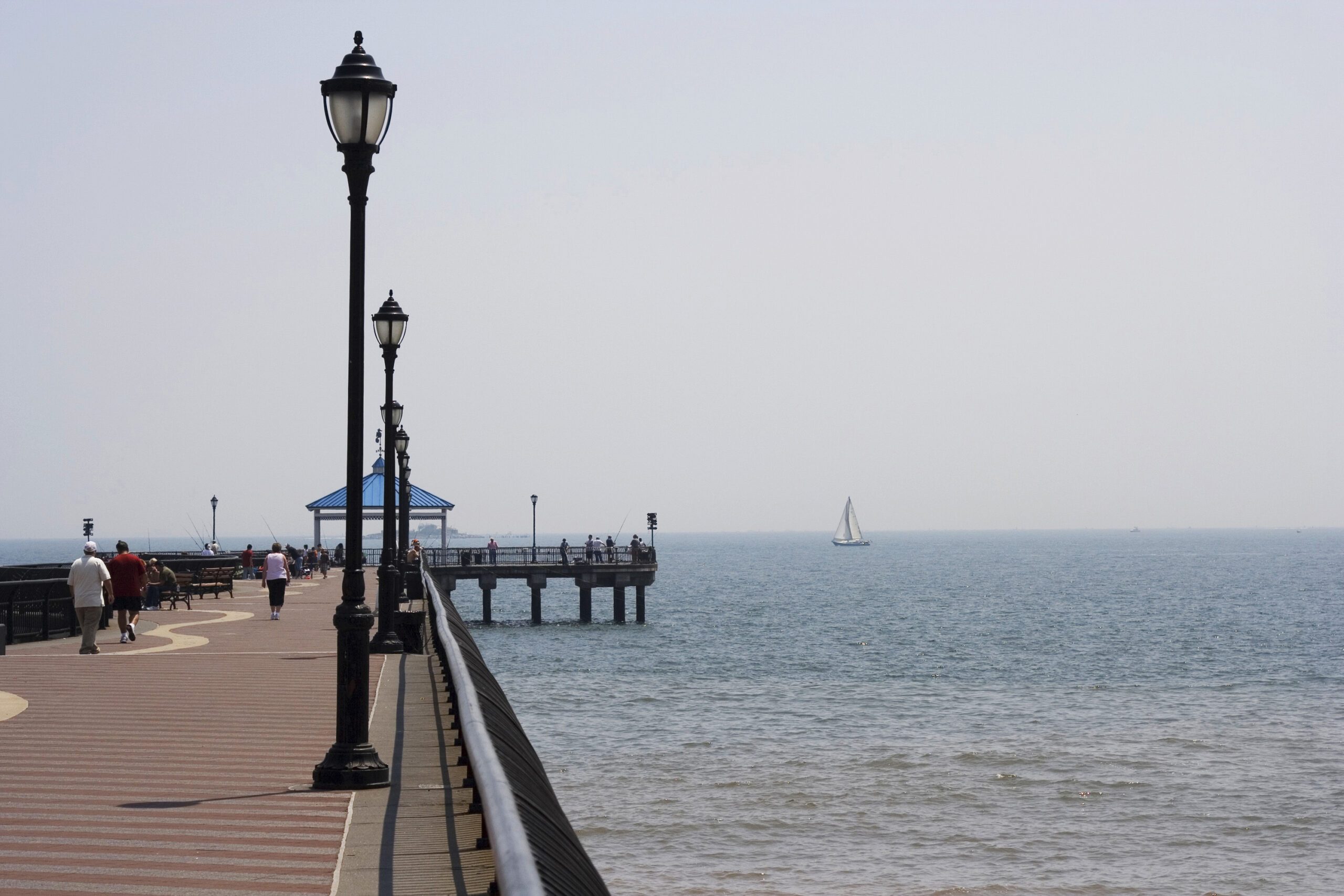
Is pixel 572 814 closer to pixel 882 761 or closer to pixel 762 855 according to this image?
pixel 762 855

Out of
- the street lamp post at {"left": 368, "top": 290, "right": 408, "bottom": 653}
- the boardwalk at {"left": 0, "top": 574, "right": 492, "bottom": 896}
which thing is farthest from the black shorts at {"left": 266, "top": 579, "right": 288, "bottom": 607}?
the boardwalk at {"left": 0, "top": 574, "right": 492, "bottom": 896}

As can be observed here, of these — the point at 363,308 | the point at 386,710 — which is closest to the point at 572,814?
the point at 386,710

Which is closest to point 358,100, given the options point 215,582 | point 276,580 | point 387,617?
point 387,617

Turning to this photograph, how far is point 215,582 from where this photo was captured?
34969 millimetres

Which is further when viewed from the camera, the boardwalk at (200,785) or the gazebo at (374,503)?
the gazebo at (374,503)

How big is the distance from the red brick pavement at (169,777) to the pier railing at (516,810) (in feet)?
3.14

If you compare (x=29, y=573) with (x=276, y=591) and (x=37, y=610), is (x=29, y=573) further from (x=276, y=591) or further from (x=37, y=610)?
(x=37, y=610)

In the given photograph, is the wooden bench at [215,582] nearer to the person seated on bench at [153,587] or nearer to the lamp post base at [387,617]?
the person seated on bench at [153,587]

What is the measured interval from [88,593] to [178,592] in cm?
1379

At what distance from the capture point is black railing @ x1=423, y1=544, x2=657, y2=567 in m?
61.3

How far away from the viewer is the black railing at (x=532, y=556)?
6128cm

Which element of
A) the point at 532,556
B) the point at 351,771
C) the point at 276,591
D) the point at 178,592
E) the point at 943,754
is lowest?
the point at 943,754

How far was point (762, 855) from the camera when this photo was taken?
19.2 metres

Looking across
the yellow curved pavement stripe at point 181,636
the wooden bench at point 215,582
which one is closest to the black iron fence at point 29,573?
the yellow curved pavement stripe at point 181,636
